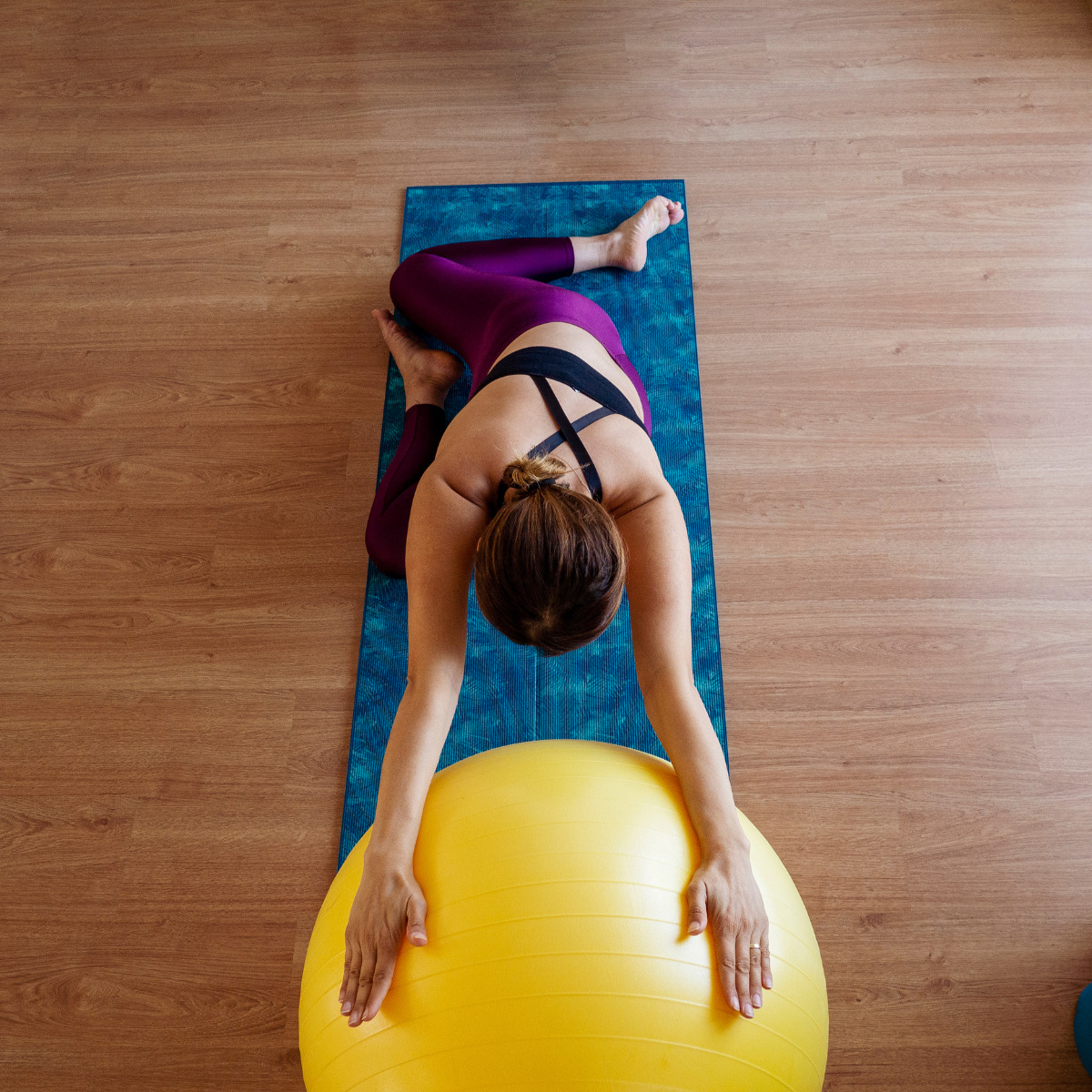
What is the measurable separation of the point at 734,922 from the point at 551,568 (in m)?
0.52

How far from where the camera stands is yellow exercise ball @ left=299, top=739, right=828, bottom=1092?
A: 925 mm

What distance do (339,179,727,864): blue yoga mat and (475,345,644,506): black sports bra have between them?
539mm

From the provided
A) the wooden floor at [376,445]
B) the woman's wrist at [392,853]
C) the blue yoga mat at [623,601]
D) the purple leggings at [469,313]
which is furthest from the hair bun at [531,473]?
the wooden floor at [376,445]

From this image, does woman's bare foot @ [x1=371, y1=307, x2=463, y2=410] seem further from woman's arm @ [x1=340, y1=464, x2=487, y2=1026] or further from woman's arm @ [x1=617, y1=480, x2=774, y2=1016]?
woman's arm @ [x1=617, y1=480, x2=774, y2=1016]

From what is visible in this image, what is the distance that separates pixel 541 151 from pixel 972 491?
1644mm

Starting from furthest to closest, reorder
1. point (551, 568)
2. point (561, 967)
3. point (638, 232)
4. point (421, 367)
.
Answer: point (638, 232) < point (421, 367) < point (551, 568) < point (561, 967)

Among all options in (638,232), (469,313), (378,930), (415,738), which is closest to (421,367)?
(469,313)

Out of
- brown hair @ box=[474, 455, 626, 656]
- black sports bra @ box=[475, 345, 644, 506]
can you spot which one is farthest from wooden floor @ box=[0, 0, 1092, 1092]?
brown hair @ box=[474, 455, 626, 656]

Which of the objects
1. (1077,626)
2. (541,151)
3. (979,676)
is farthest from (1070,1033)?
(541,151)

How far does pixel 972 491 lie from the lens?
203cm

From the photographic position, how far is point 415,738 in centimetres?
124

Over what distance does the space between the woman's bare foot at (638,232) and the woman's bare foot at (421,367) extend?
0.56 metres

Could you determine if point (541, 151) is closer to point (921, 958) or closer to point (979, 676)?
point (979, 676)

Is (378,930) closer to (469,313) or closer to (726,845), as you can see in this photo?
(726,845)
